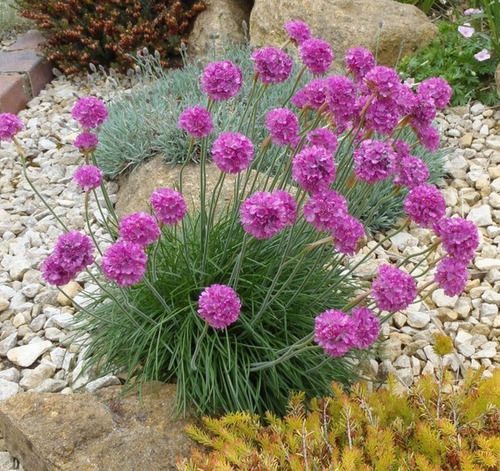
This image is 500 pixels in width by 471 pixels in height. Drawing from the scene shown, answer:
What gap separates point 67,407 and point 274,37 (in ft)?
13.8

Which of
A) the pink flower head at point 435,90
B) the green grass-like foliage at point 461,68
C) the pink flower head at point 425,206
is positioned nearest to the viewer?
the pink flower head at point 425,206

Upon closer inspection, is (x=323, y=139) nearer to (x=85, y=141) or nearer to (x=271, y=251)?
(x=271, y=251)

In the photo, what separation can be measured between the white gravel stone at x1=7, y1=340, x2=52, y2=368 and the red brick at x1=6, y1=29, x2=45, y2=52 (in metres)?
4.30

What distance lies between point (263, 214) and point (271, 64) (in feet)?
2.45

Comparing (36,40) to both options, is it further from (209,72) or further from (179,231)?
Answer: (209,72)

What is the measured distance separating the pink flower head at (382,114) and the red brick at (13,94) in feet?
13.5

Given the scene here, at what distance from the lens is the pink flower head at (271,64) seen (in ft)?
7.45

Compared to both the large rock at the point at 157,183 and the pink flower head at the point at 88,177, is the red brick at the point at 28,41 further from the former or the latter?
the pink flower head at the point at 88,177

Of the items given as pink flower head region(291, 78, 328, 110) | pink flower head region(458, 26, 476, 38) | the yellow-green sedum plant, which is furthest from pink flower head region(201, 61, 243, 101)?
pink flower head region(458, 26, 476, 38)

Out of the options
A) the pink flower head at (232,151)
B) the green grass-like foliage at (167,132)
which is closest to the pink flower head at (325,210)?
the pink flower head at (232,151)

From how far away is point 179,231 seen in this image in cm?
318

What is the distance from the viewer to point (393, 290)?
1.80 meters

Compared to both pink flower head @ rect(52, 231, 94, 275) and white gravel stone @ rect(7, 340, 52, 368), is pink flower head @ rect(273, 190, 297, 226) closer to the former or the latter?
pink flower head @ rect(52, 231, 94, 275)

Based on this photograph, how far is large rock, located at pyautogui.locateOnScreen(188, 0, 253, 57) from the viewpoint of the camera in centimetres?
600
